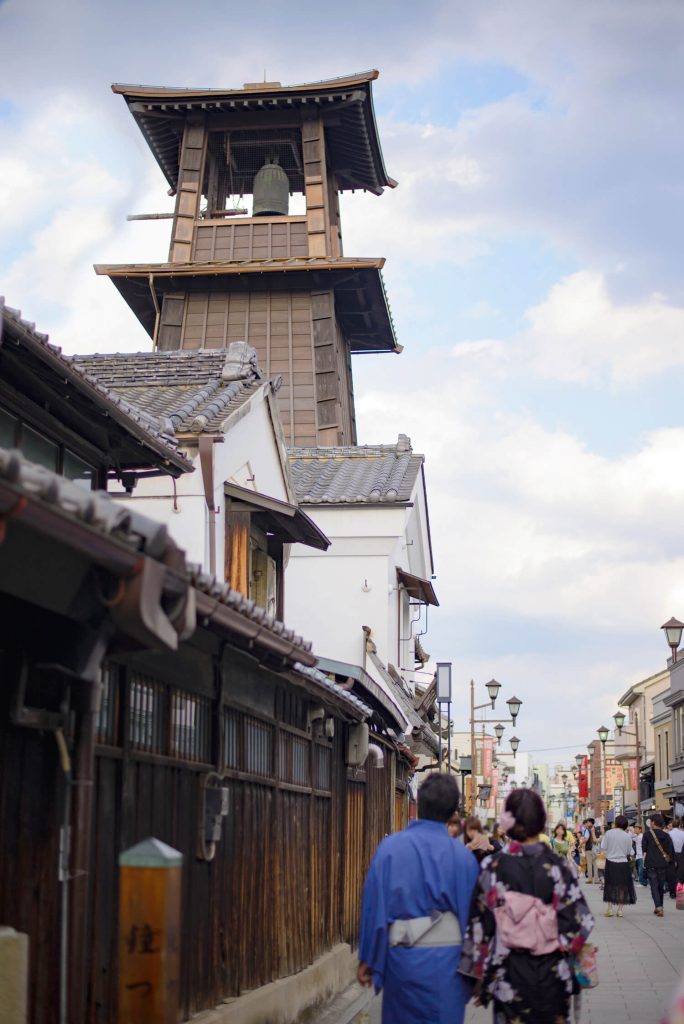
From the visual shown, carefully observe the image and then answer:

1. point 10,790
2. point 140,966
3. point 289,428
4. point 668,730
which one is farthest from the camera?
point 668,730

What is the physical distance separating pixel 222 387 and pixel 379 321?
14.7 metres

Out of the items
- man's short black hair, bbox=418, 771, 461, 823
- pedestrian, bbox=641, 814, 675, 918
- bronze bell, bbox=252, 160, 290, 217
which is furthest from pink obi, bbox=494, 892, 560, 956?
bronze bell, bbox=252, 160, 290, 217

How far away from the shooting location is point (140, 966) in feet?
16.1

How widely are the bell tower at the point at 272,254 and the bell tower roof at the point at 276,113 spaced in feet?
0.12

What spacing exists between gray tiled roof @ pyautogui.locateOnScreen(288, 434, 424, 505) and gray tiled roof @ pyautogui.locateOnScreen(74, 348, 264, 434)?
6.08 meters

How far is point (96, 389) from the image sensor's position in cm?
1203

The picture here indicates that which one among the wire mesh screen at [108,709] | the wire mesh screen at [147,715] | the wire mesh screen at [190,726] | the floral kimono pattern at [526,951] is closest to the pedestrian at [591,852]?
the wire mesh screen at [190,726]

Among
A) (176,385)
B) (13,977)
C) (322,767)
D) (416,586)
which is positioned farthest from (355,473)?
(13,977)

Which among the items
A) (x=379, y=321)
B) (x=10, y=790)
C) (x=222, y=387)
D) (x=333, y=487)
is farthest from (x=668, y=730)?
(x=10, y=790)

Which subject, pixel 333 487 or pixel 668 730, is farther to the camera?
pixel 668 730

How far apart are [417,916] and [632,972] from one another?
29.9 feet

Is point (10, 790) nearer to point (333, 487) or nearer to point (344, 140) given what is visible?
point (333, 487)

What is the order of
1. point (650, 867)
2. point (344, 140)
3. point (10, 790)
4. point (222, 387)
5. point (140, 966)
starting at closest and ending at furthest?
point (140, 966) → point (10, 790) → point (222, 387) → point (650, 867) → point (344, 140)

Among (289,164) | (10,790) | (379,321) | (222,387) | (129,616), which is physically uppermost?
(289,164)
